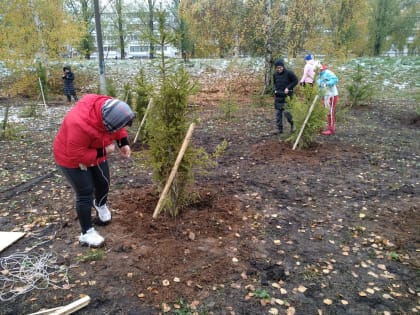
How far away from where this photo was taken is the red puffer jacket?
9.68ft

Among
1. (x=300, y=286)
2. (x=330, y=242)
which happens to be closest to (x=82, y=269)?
(x=300, y=286)

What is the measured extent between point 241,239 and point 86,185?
1780mm

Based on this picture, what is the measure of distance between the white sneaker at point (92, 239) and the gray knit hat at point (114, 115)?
1.22m

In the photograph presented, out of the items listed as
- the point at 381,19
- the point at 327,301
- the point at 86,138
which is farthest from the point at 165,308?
the point at 381,19

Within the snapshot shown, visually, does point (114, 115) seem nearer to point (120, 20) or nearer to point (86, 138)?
point (86, 138)

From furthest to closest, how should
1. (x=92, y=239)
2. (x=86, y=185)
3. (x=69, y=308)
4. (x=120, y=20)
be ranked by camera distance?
(x=120, y=20), (x=92, y=239), (x=86, y=185), (x=69, y=308)

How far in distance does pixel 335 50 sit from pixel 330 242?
12.3m

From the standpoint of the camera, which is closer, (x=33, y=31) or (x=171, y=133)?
(x=171, y=133)

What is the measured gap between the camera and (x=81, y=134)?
9.72 feet

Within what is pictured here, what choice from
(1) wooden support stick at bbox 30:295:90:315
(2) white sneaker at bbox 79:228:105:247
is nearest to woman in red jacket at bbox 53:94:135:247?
(2) white sneaker at bbox 79:228:105:247

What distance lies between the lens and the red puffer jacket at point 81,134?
2951 millimetres

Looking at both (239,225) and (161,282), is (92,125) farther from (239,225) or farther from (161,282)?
(239,225)

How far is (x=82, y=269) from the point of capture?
3146 millimetres

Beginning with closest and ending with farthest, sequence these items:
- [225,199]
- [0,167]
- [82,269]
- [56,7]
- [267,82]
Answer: [82,269] < [225,199] < [0,167] < [267,82] < [56,7]
